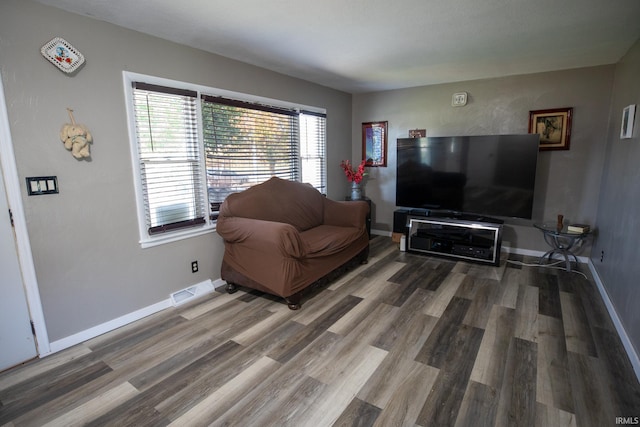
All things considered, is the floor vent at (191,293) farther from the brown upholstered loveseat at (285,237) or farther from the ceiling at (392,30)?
the ceiling at (392,30)

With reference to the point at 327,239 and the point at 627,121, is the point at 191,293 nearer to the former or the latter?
the point at 327,239

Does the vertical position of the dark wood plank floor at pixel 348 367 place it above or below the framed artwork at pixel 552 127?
below

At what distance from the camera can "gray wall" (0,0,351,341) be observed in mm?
2004

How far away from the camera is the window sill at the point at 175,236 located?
8.78ft

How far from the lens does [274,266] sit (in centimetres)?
272

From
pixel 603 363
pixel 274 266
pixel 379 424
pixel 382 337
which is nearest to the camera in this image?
pixel 379 424

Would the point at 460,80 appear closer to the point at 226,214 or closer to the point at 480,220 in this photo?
the point at 480,220

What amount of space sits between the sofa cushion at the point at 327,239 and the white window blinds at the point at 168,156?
1.09 metres

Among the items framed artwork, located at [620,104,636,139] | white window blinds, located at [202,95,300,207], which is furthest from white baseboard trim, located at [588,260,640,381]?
white window blinds, located at [202,95,300,207]

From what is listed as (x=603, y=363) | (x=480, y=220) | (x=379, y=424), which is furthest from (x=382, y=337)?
(x=480, y=220)

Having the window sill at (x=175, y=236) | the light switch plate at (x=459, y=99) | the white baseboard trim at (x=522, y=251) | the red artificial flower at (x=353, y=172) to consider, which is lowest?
the white baseboard trim at (x=522, y=251)

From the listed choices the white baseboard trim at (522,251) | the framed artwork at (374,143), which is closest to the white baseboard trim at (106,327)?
the framed artwork at (374,143)

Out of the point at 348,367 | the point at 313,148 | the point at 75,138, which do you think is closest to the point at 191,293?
the point at 75,138

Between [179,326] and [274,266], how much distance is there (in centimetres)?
89
